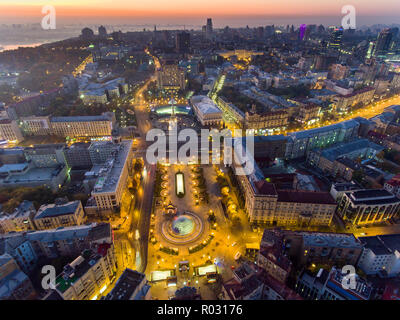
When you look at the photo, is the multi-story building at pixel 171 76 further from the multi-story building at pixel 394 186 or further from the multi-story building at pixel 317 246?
the multi-story building at pixel 317 246

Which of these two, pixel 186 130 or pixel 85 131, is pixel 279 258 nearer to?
pixel 186 130

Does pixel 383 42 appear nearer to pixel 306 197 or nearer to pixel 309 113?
pixel 309 113

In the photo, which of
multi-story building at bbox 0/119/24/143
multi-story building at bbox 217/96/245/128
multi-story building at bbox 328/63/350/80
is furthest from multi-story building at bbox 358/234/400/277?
multi-story building at bbox 328/63/350/80

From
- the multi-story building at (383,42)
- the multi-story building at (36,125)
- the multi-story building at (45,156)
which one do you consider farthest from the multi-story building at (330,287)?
the multi-story building at (383,42)

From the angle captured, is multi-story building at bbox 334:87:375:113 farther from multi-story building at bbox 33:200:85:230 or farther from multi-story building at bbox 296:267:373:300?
multi-story building at bbox 33:200:85:230

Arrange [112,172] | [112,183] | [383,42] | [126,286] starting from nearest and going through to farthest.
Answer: [126,286] < [112,183] < [112,172] < [383,42]

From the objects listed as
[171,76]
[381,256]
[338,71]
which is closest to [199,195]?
[381,256]
